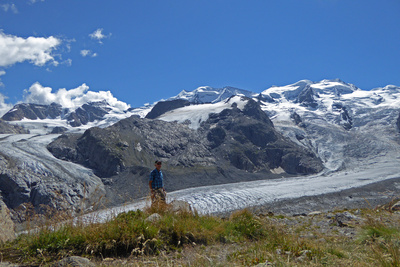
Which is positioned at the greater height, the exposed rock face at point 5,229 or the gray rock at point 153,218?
the exposed rock face at point 5,229

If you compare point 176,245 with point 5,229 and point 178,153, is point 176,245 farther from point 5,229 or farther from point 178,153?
point 178,153

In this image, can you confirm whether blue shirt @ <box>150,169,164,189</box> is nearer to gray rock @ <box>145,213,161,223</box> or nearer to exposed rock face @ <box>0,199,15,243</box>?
gray rock @ <box>145,213,161,223</box>

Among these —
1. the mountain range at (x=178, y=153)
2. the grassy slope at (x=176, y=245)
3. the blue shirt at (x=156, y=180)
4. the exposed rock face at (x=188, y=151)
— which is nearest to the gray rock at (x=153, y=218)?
the grassy slope at (x=176, y=245)

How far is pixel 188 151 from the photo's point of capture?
4456 inches

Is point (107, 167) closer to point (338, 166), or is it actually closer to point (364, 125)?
point (338, 166)

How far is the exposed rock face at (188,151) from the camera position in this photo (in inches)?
3586

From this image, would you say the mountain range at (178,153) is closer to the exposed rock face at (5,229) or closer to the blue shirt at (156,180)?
the blue shirt at (156,180)

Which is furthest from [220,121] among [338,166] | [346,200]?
[346,200]

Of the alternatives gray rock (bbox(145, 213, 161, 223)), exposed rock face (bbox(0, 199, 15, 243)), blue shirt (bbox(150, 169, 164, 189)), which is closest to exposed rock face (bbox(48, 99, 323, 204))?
blue shirt (bbox(150, 169, 164, 189))

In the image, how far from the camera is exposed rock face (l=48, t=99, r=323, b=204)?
9108 cm

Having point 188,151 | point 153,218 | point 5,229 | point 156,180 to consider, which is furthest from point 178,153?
point 153,218

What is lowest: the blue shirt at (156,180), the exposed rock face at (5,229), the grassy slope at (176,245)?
the grassy slope at (176,245)

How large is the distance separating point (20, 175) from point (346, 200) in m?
68.7

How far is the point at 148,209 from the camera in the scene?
26.3 feet
